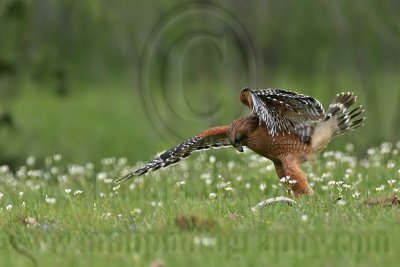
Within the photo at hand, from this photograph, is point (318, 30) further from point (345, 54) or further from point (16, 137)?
point (16, 137)

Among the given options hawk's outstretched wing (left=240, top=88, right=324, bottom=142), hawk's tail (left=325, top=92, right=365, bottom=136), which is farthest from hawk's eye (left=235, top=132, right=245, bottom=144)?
hawk's tail (left=325, top=92, right=365, bottom=136)

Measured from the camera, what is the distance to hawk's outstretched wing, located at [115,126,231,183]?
10.2 metres

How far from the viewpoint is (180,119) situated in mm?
20250

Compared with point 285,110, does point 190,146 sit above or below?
below

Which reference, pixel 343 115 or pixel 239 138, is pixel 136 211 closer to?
pixel 239 138

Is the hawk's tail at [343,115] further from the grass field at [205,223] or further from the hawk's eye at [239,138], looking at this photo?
the hawk's eye at [239,138]

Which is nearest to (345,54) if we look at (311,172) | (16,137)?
(16,137)

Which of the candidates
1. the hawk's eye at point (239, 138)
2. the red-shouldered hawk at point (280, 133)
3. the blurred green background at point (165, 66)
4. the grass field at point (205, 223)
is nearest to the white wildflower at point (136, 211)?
the grass field at point (205, 223)

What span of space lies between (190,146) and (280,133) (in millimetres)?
1215

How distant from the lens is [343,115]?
10.7 meters

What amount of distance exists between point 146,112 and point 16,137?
334 centimetres

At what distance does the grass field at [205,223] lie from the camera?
6.61m

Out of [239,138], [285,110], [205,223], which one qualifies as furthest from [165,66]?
[205,223]

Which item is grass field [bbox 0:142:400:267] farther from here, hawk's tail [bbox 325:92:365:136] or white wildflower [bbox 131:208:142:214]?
hawk's tail [bbox 325:92:365:136]
